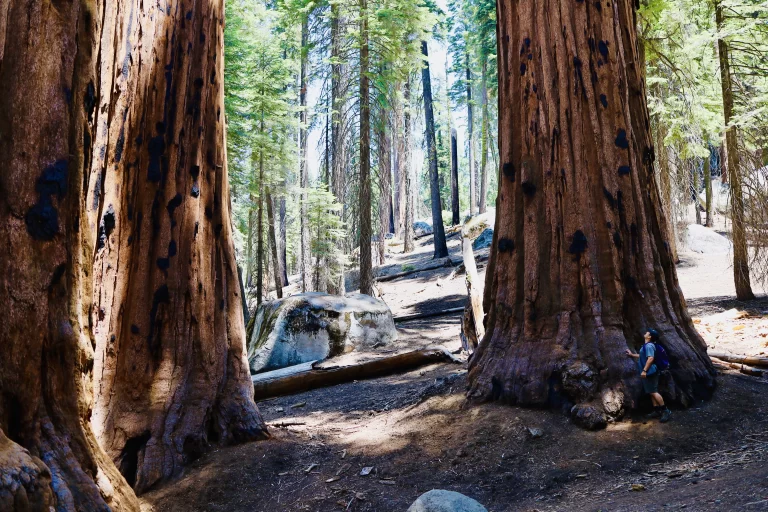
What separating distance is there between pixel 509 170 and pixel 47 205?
15.9 feet

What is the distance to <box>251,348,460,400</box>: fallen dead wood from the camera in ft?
31.5

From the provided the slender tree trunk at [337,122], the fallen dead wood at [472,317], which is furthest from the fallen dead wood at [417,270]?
the fallen dead wood at [472,317]

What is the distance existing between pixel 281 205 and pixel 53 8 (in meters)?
29.9

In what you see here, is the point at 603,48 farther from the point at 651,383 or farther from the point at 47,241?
the point at 47,241

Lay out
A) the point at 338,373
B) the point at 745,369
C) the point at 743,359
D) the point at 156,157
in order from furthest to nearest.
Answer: the point at 338,373
the point at 743,359
the point at 745,369
the point at 156,157

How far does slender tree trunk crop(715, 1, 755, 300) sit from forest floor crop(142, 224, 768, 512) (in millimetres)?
5849

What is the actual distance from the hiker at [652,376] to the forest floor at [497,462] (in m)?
0.13

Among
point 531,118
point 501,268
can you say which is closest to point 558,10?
point 531,118

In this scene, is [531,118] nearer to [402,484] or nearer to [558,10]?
[558,10]

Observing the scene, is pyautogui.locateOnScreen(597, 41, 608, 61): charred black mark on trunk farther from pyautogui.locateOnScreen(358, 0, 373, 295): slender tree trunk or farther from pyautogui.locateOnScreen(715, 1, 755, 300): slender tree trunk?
pyautogui.locateOnScreen(358, 0, 373, 295): slender tree trunk

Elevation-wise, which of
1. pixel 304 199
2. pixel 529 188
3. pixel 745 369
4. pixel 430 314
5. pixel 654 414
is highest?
pixel 304 199

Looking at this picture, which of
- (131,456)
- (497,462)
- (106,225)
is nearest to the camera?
(497,462)

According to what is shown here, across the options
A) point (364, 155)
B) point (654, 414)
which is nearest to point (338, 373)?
point (654, 414)

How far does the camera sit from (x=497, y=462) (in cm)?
521
